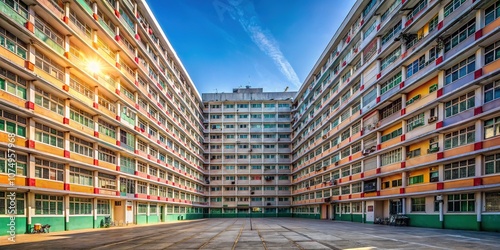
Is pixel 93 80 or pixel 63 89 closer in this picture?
pixel 63 89

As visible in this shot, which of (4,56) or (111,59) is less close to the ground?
(111,59)

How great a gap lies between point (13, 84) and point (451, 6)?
3421 cm

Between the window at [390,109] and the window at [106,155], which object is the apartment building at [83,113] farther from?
the window at [390,109]

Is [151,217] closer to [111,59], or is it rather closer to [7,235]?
[111,59]

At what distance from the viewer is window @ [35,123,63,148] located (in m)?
25.6

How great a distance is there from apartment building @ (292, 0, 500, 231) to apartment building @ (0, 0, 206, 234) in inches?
1073

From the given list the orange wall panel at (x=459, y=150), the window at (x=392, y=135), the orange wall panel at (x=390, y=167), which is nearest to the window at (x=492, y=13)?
the orange wall panel at (x=459, y=150)

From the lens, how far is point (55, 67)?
28.0m

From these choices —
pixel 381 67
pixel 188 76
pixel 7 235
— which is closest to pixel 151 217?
pixel 7 235

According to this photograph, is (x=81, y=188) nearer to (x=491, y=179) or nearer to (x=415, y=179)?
(x=415, y=179)

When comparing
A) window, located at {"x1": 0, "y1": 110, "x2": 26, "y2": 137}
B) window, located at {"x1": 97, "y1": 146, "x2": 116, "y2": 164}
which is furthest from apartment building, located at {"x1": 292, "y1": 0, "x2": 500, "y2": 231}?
window, located at {"x1": 0, "y1": 110, "x2": 26, "y2": 137}

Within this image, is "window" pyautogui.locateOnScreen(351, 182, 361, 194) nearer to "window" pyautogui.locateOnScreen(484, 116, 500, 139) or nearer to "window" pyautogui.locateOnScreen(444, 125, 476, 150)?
"window" pyautogui.locateOnScreen(444, 125, 476, 150)

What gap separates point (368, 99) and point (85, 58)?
32.1 meters

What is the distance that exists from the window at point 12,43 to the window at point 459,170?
34.0 meters
